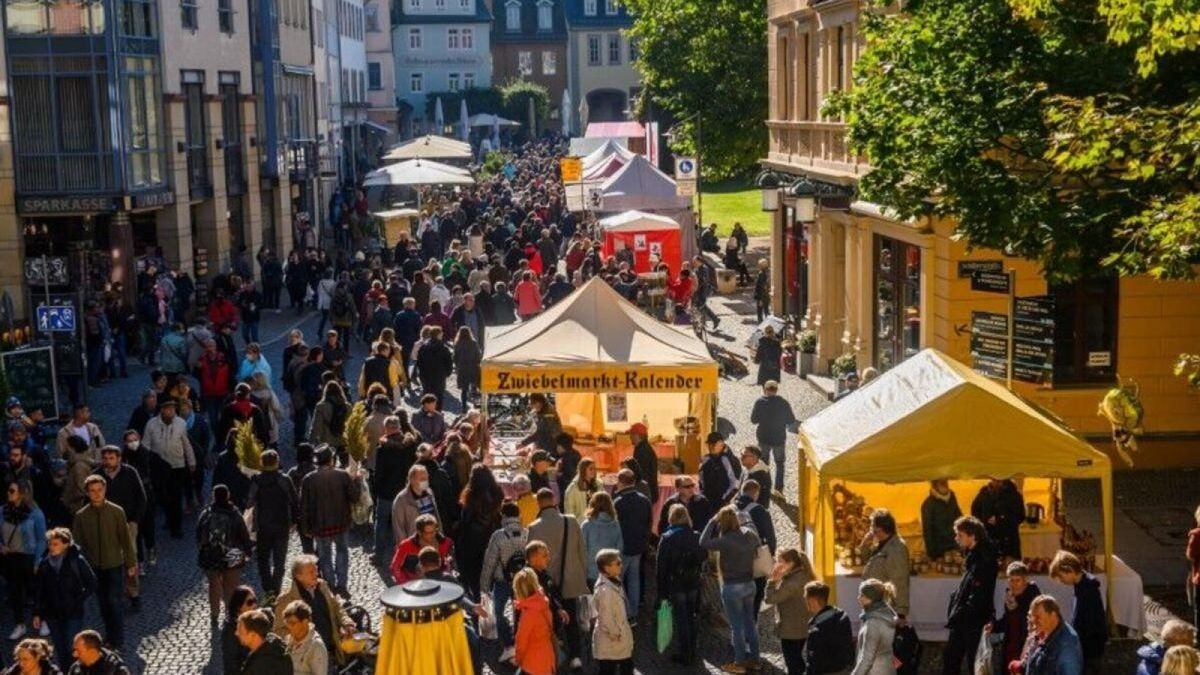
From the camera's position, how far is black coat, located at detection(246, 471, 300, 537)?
1540cm

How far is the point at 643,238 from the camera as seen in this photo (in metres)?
38.6

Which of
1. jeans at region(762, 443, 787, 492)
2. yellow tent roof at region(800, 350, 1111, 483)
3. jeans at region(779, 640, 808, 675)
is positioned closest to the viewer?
jeans at region(779, 640, 808, 675)

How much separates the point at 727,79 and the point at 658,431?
28733 millimetres

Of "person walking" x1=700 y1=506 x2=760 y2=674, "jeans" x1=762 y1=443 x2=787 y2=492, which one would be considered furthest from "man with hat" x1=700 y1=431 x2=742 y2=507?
"jeans" x1=762 y1=443 x2=787 y2=492

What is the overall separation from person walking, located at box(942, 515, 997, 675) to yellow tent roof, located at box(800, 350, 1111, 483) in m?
1.33

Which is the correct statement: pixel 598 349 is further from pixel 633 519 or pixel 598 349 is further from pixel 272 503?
pixel 272 503

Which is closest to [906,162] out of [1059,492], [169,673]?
[1059,492]

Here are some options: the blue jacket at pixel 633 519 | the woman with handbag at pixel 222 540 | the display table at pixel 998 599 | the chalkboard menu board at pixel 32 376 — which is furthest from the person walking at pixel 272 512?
the chalkboard menu board at pixel 32 376

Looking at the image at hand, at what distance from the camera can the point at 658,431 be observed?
843 inches

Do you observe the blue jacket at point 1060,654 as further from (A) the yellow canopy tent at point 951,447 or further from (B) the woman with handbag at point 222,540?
(B) the woman with handbag at point 222,540

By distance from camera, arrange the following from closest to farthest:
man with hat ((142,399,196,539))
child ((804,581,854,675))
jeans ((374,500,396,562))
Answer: child ((804,581,854,675))
jeans ((374,500,396,562))
man with hat ((142,399,196,539))

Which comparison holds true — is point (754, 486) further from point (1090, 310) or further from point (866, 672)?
point (1090, 310)

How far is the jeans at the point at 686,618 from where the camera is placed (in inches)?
550

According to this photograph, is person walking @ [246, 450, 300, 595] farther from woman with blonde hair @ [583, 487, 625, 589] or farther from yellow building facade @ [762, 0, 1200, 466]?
yellow building facade @ [762, 0, 1200, 466]
